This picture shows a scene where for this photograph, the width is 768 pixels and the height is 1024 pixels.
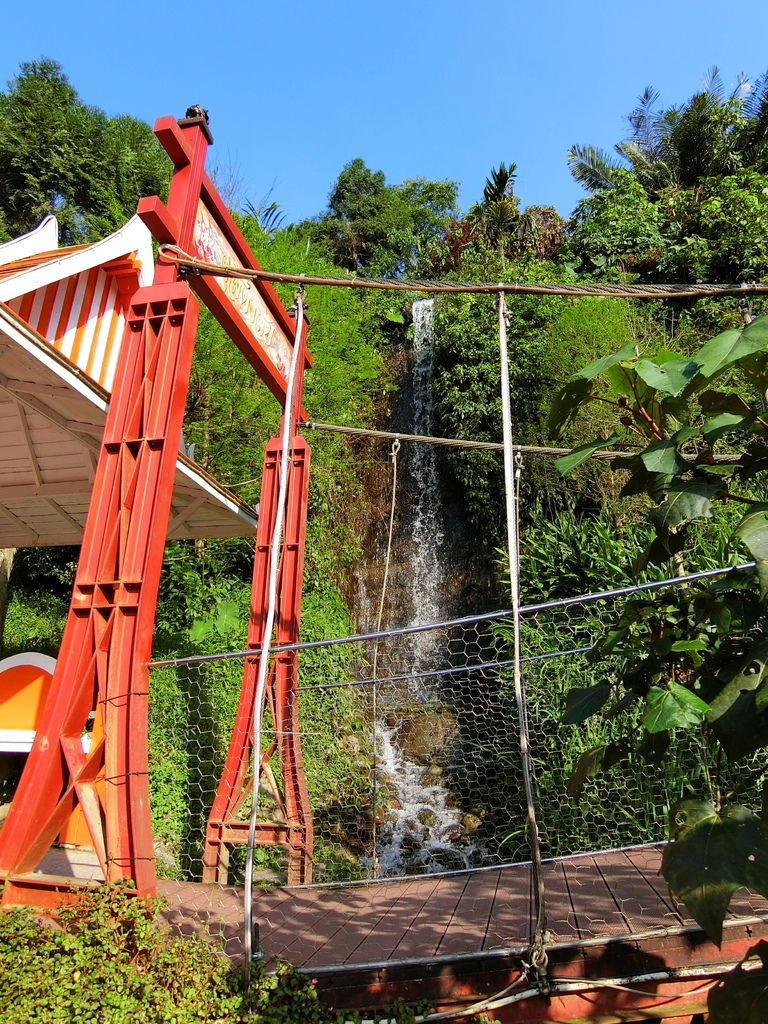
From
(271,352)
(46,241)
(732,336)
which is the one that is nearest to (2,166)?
(46,241)

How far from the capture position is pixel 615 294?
2646 mm

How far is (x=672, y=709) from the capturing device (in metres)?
1.26

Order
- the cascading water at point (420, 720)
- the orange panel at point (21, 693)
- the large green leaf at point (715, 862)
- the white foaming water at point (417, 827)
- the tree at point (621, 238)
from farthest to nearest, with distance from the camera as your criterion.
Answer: the tree at point (621, 238) < the cascading water at point (420, 720) < the white foaming water at point (417, 827) < the orange panel at point (21, 693) < the large green leaf at point (715, 862)

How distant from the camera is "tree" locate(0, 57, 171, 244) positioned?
15953 mm

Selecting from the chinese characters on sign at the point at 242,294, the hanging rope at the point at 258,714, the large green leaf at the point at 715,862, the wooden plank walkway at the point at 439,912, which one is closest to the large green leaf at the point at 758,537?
the large green leaf at the point at 715,862

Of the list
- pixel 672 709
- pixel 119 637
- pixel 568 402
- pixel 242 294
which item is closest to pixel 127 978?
pixel 119 637

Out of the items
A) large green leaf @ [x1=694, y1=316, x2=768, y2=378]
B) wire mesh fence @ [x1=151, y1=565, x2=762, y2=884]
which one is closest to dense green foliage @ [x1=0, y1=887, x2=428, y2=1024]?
large green leaf @ [x1=694, y1=316, x2=768, y2=378]

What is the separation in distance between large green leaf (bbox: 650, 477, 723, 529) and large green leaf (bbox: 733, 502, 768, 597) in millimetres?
60

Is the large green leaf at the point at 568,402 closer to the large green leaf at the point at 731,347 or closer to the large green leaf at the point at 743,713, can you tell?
the large green leaf at the point at 731,347

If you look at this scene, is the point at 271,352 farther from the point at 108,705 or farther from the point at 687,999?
the point at 687,999

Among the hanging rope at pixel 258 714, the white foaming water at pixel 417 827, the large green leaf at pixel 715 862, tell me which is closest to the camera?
the large green leaf at pixel 715 862

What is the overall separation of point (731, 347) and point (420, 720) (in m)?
7.30

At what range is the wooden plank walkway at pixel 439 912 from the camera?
235 cm

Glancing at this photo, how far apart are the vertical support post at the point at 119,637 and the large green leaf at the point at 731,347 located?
2165 millimetres
